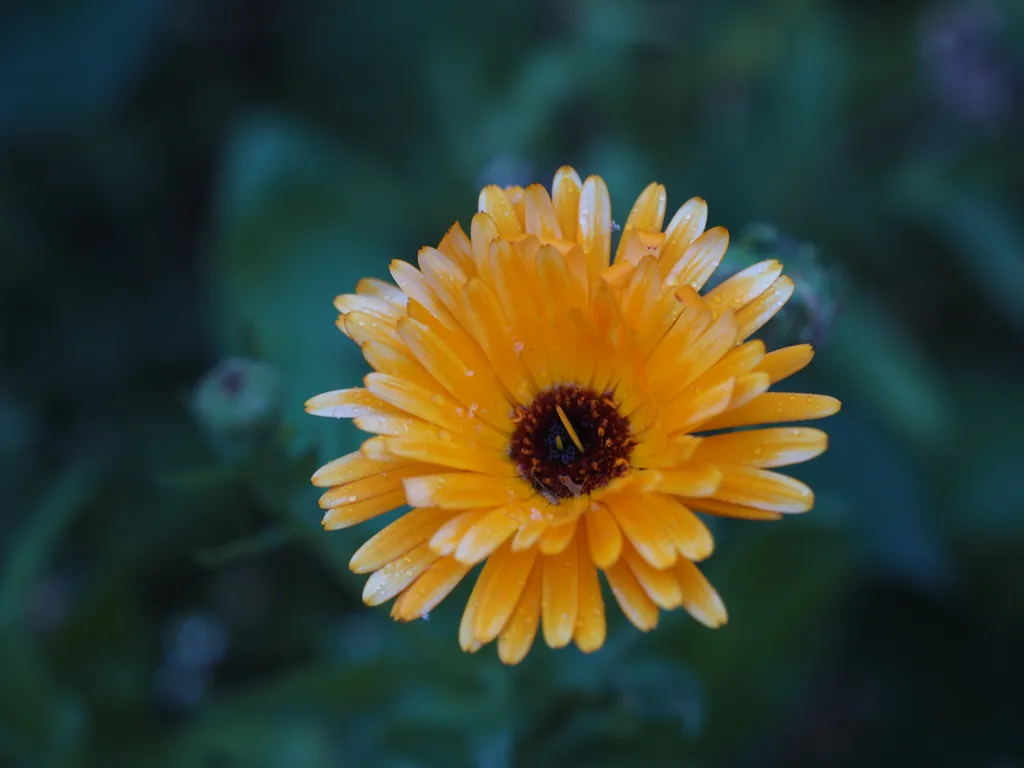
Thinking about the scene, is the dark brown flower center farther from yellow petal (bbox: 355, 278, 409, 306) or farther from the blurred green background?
the blurred green background

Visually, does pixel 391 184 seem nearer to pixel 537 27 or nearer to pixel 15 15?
pixel 537 27

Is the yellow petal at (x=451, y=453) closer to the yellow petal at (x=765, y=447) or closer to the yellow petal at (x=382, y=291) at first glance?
the yellow petal at (x=382, y=291)

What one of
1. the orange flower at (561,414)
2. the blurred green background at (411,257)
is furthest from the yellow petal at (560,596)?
the blurred green background at (411,257)

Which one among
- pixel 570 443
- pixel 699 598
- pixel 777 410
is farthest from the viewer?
pixel 570 443

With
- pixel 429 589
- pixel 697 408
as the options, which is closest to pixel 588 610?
pixel 429 589

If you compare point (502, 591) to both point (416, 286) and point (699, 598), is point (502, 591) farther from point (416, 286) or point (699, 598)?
point (416, 286)

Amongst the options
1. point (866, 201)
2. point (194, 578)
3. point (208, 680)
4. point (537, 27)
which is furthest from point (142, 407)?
point (866, 201)

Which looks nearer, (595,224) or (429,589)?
(429,589)
